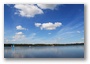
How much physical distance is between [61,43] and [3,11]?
2.84 feet

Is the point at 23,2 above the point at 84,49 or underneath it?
above

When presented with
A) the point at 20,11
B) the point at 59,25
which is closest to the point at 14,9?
the point at 20,11

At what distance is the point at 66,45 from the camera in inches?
98.4

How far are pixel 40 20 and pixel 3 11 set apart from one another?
50cm

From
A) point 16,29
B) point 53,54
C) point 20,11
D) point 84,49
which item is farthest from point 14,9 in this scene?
point 84,49

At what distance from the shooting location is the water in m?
2.49

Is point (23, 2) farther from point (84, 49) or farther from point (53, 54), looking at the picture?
point (84, 49)

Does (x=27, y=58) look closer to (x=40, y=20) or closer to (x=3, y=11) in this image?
(x=40, y=20)

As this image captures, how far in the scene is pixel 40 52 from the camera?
2.50 metres

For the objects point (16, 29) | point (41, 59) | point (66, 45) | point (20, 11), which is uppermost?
point (20, 11)

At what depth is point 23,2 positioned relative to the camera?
253 centimetres

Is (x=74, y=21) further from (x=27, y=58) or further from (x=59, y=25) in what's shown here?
(x=27, y=58)

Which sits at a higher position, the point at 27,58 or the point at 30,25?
the point at 30,25

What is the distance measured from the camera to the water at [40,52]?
8.18 ft
